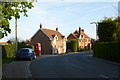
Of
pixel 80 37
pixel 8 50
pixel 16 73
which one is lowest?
pixel 16 73

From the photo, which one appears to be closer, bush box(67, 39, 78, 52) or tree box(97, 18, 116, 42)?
tree box(97, 18, 116, 42)

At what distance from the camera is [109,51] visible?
39.4 metres

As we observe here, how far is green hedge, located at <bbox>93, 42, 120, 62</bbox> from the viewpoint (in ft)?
117

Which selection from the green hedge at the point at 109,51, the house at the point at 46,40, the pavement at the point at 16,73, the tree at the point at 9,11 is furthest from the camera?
the house at the point at 46,40

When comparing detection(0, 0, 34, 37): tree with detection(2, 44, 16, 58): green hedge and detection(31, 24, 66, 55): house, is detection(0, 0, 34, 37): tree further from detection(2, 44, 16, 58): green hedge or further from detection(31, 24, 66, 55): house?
detection(31, 24, 66, 55): house

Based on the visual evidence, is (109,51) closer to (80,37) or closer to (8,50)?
(8,50)

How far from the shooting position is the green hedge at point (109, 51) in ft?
117

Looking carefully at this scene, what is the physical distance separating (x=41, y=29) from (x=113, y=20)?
46.1 metres

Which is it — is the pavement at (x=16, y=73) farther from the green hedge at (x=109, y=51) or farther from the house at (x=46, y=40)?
the house at (x=46, y=40)

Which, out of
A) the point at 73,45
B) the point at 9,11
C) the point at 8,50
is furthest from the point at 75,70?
the point at 73,45

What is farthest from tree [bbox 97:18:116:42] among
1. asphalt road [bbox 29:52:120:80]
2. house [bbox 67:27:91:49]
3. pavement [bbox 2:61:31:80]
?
house [bbox 67:27:91:49]

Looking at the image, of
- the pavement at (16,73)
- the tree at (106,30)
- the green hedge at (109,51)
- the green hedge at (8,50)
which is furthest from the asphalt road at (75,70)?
the tree at (106,30)

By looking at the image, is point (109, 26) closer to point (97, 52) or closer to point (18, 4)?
point (97, 52)

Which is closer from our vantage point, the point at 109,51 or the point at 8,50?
the point at 109,51
